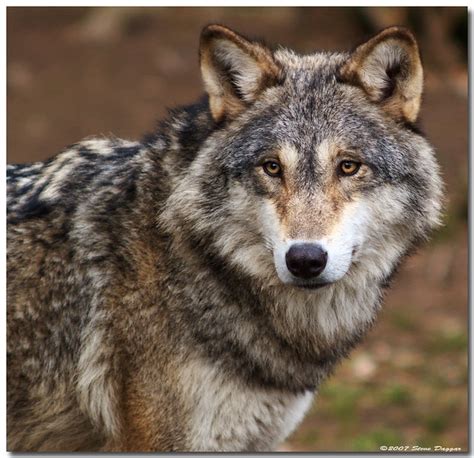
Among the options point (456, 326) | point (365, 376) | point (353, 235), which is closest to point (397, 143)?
point (353, 235)

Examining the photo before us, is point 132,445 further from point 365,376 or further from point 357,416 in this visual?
point 365,376

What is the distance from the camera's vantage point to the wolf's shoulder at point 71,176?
4.52 m

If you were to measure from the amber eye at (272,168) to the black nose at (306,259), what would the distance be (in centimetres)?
38

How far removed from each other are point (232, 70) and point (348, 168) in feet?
2.10

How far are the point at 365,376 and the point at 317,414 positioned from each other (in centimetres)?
94

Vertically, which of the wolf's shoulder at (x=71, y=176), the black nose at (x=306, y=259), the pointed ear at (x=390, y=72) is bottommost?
the black nose at (x=306, y=259)

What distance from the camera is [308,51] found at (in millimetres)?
8891

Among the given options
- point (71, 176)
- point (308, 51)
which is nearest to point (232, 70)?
point (71, 176)

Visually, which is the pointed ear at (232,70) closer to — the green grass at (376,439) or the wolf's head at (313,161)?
the wolf's head at (313,161)

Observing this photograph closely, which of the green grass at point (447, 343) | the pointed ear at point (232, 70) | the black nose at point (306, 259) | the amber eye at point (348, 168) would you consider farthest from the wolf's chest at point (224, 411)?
the green grass at point (447, 343)

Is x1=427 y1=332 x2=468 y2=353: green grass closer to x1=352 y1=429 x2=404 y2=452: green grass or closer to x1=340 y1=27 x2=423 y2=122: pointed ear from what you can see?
x1=352 y1=429 x2=404 y2=452: green grass

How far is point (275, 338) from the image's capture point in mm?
4496

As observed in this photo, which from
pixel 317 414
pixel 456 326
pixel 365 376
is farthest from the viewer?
pixel 456 326

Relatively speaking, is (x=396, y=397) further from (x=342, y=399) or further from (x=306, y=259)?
(x=306, y=259)
